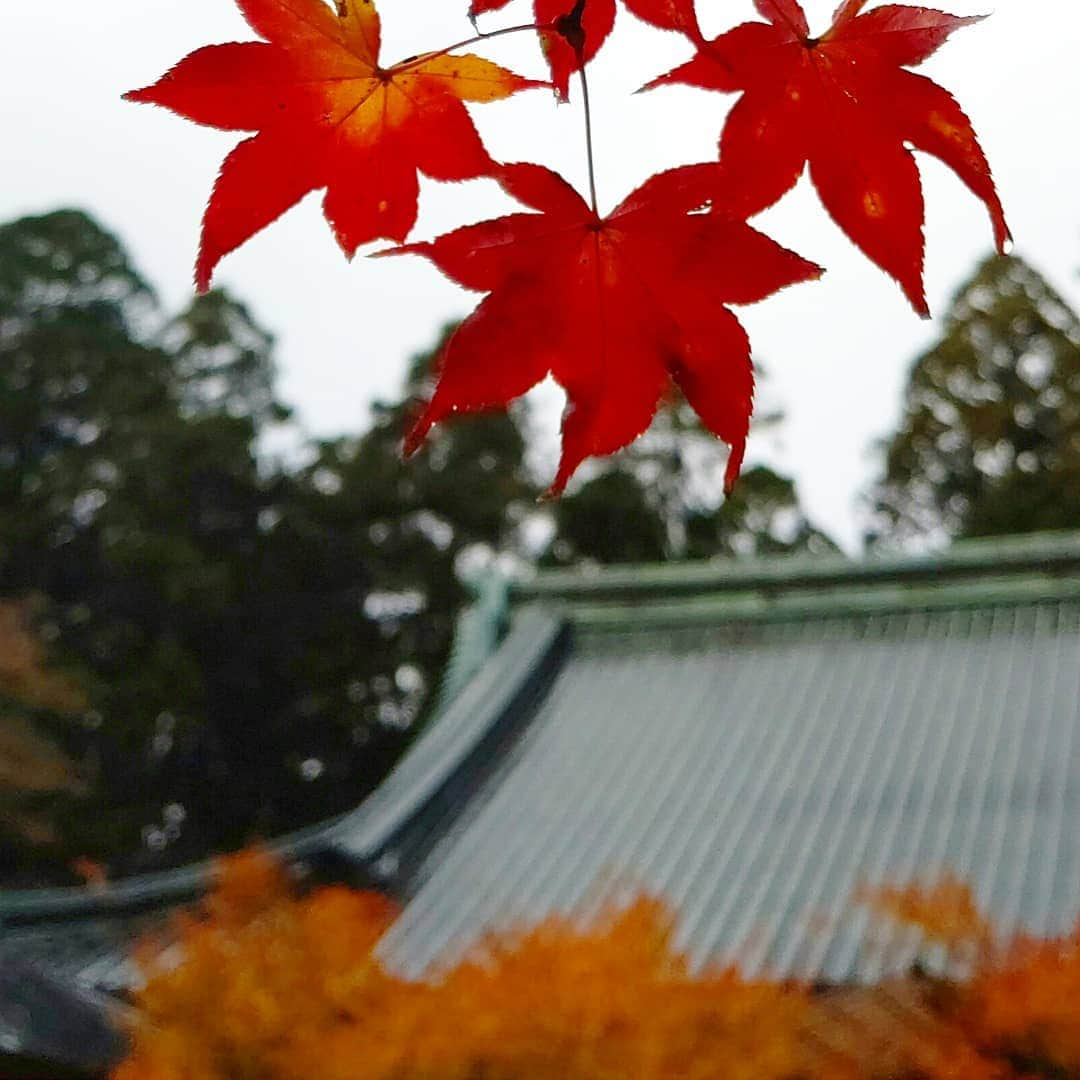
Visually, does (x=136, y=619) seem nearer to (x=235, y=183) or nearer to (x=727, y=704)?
(x=727, y=704)

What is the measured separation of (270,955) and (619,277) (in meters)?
2.53

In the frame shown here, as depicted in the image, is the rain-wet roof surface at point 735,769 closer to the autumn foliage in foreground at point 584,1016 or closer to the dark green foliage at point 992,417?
the autumn foliage in foreground at point 584,1016

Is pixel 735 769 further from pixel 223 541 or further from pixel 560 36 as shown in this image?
pixel 223 541

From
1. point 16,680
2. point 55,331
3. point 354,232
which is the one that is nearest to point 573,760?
point 354,232

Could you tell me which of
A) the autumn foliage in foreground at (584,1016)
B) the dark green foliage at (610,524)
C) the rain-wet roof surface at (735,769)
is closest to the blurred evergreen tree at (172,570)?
the dark green foliage at (610,524)

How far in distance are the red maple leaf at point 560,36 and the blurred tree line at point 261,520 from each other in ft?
32.2

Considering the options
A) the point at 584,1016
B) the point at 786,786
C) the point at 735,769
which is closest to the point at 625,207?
the point at 584,1016

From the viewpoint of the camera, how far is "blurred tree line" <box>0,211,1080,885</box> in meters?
10.8

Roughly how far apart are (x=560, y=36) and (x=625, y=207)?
80 millimetres

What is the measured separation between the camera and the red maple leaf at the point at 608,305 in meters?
0.49

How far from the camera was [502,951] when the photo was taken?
103 inches

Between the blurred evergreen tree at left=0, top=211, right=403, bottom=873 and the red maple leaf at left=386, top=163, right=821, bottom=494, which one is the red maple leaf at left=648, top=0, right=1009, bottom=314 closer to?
the red maple leaf at left=386, top=163, right=821, bottom=494

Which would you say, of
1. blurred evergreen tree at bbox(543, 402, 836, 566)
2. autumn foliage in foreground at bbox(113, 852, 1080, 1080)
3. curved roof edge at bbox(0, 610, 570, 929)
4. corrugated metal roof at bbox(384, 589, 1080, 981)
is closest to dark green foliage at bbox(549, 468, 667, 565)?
blurred evergreen tree at bbox(543, 402, 836, 566)

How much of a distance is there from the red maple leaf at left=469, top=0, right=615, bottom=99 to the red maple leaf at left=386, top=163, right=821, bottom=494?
63 millimetres
